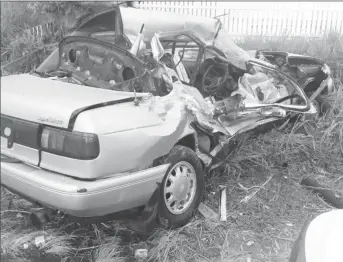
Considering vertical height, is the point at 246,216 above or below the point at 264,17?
below

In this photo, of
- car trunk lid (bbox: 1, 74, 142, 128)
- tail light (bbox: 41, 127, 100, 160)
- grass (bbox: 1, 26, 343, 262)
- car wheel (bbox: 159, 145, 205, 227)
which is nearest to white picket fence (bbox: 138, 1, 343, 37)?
grass (bbox: 1, 26, 343, 262)

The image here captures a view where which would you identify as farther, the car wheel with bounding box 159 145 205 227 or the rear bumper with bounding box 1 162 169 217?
Result: the car wheel with bounding box 159 145 205 227

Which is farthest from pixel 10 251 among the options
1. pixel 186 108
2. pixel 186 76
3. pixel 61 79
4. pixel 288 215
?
pixel 288 215

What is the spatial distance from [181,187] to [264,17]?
229cm

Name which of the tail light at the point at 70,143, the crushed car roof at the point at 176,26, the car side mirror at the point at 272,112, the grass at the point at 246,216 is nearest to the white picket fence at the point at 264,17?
the crushed car roof at the point at 176,26

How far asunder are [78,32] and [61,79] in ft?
1.51

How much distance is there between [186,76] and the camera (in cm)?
321

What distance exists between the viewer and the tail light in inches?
82.2

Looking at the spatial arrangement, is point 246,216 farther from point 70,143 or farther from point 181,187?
point 70,143

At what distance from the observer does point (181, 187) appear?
2.74 metres

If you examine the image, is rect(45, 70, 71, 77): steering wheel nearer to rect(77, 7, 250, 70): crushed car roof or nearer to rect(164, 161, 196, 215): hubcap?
rect(77, 7, 250, 70): crushed car roof

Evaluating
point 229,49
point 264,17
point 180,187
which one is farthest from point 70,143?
point 264,17

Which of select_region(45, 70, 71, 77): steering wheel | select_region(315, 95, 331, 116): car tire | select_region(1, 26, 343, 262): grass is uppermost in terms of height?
select_region(45, 70, 71, 77): steering wheel

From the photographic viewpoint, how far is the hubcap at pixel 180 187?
8.75 ft
